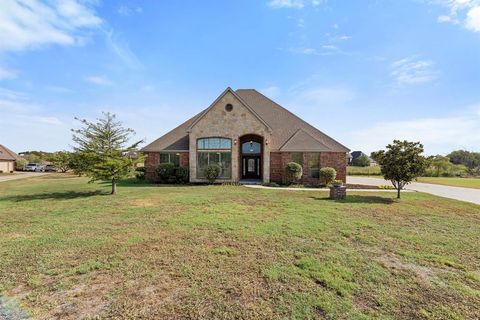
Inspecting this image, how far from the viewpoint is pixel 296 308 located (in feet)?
11.6

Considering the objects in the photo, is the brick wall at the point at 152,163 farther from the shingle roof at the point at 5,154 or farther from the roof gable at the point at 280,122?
the shingle roof at the point at 5,154

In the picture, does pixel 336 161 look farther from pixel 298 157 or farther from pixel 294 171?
pixel 294 171

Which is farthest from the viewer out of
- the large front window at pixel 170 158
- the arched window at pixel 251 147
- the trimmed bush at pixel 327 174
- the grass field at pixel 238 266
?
the arched window at pixel 251 147

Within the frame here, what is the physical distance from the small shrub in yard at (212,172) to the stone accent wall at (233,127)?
71 centimetres

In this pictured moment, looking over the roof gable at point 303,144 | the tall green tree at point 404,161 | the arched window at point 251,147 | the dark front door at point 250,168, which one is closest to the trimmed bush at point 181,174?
the dark front door at point 250,168

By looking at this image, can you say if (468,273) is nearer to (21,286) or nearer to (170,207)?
(21,286)

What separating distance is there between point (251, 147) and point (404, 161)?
1249 centimetres

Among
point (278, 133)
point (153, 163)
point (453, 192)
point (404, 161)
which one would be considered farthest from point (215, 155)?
point (453, 192)

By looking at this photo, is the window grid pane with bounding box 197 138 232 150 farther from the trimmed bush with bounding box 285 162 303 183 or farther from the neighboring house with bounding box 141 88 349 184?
the trimmed bush with bounding box 285 162 303 183

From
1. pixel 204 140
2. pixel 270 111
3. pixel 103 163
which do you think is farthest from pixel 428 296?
pixel 270 111

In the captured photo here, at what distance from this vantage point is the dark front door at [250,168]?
23188 mm

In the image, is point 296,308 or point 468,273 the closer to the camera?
point 296,308

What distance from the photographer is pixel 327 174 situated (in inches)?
759

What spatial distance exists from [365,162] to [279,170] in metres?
51.8
